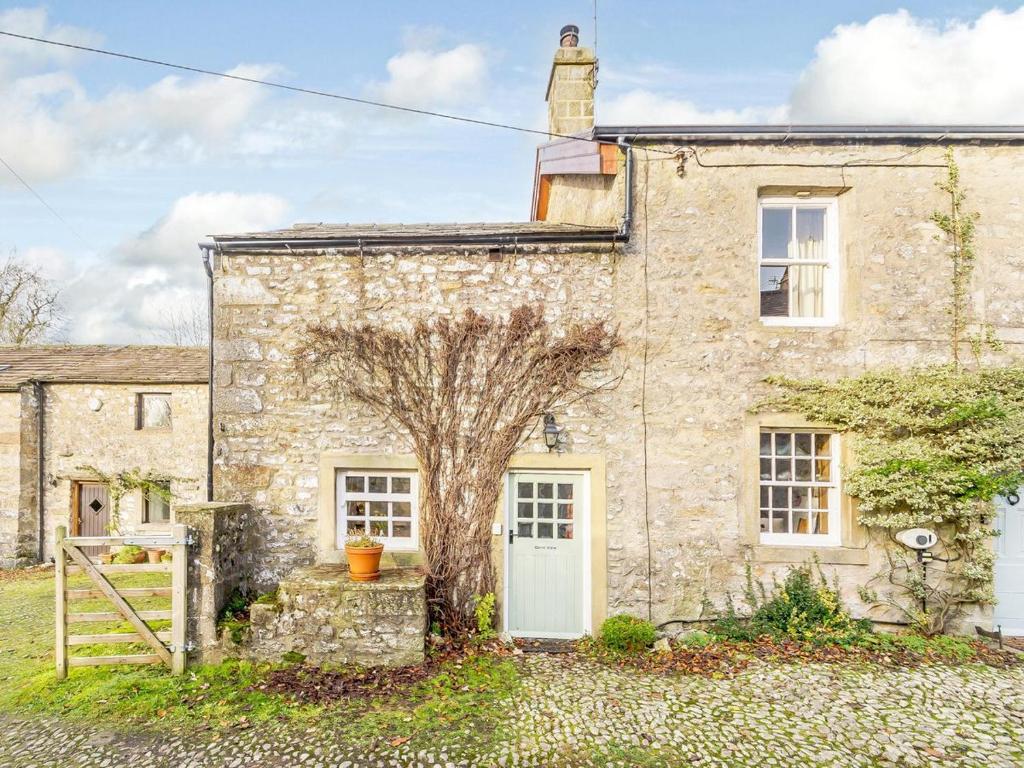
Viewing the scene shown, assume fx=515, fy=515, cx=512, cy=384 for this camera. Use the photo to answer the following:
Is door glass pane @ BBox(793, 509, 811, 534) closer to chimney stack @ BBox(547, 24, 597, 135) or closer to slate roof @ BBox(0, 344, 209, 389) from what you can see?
chimney stack @ BBox(547, 24, 597, 135)

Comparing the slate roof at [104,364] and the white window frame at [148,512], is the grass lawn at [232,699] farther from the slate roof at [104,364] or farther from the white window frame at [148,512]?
the slate roof at [104,364]

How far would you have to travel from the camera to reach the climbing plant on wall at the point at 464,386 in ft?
21.7

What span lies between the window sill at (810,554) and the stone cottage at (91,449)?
13.0 m

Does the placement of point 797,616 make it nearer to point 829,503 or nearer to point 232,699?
point 829,503

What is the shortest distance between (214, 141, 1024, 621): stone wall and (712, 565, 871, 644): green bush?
→ 0.27 meters

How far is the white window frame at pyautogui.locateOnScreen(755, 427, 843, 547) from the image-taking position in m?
6.61

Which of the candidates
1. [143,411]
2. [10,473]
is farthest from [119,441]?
[10,473]

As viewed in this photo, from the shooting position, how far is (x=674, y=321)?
6.69m

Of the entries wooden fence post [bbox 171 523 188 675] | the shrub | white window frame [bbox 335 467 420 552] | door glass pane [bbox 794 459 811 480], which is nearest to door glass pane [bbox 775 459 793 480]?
door glass pane [bbox 794 459 811 480]

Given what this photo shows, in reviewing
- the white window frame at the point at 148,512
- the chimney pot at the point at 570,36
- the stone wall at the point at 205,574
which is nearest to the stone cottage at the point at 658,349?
the stone wall at the point at 205,574

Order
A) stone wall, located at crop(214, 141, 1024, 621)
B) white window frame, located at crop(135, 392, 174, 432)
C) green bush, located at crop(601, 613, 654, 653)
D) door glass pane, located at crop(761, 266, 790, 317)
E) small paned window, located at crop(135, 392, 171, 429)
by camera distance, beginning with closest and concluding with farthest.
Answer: green bush, located at crop(601, 613, 654, 653)
stone wall, located at crop(214, 141, 1024, 621)
door glass pane, located at crop(761, 266, 790, 317)
white window frame, located at crop(135, 392, 174, 432)
small paned window, located at crop(135, 392, 171, 429)

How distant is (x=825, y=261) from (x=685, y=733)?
5873 mm

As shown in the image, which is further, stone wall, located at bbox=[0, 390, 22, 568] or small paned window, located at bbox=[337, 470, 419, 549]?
stone wall, located at bbox=[0, 390, 22, 568]

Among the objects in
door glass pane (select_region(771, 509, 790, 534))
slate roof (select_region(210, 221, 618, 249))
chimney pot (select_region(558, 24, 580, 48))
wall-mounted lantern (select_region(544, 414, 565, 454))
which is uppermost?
chimney pot (select_region(558, 24, 580, 48))
